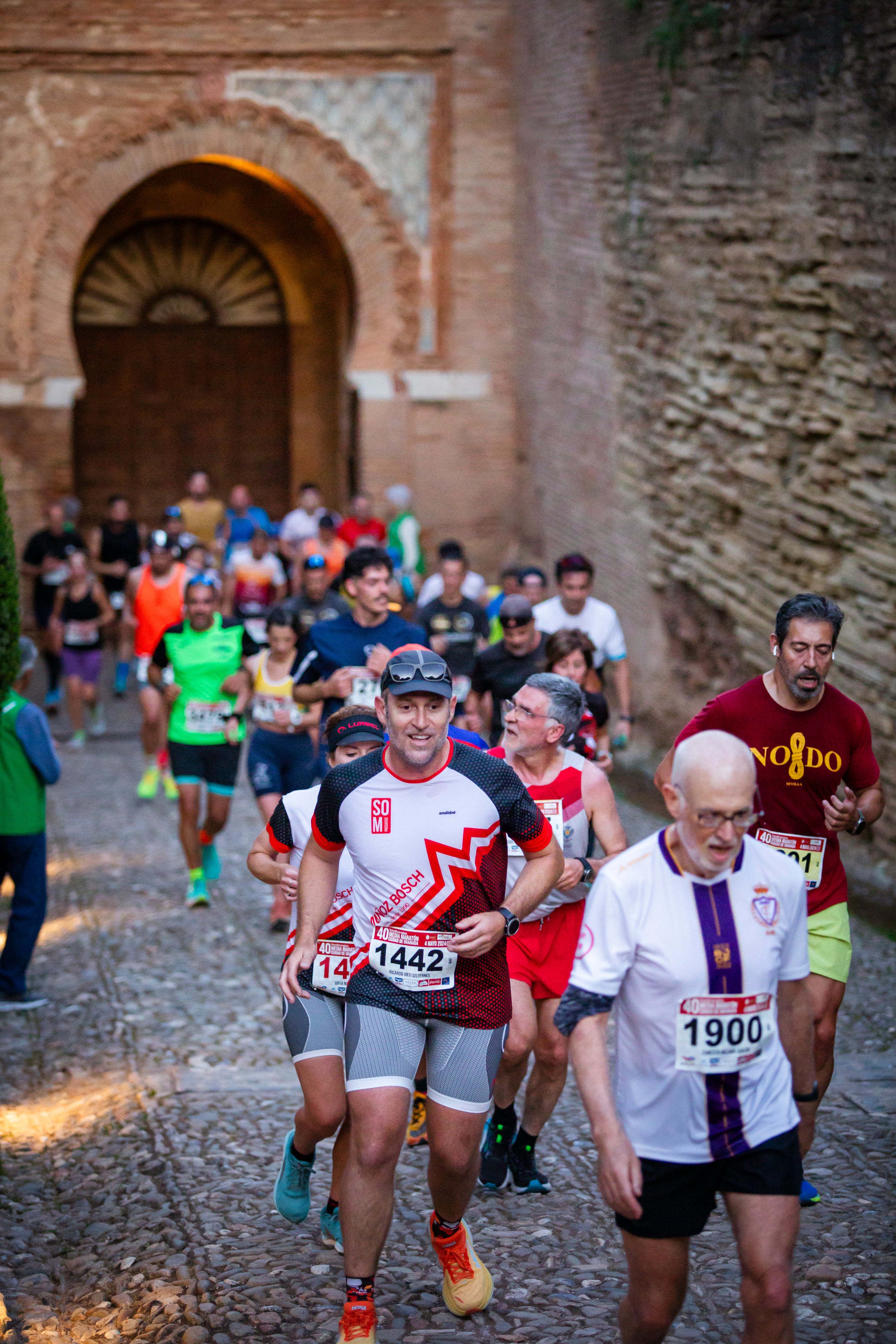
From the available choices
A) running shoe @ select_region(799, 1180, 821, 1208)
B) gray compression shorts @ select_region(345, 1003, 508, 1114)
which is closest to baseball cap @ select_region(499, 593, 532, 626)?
running shoe @ select_region(799, 1180, 821, 1208)

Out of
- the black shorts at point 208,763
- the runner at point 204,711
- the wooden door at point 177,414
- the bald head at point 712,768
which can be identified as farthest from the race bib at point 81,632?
the bald head at point 712,768

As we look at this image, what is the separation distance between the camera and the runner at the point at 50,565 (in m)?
14.9

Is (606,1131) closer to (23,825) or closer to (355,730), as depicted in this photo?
(355,730)

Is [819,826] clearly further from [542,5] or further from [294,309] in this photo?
[294,309]

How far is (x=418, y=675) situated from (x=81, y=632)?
9.47 metres

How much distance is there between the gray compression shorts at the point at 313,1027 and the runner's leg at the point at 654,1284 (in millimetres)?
1333

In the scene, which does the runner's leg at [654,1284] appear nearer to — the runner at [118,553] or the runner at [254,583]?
the runner at [254,583]

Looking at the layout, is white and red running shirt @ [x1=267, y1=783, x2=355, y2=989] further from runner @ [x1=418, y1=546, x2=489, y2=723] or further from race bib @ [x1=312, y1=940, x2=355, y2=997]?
runner @ [x1=418, y1=546, x2=489, y2=723]

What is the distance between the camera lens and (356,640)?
7391 mm

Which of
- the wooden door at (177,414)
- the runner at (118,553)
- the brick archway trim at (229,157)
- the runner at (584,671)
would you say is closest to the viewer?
the runner at (584,671)

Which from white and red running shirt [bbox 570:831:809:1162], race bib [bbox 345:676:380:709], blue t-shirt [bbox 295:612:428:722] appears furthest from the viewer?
blue t-shirt [bbox 295:612:428:722]

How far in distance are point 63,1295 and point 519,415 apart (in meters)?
14.2

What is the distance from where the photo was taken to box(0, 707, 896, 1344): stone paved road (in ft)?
14.8

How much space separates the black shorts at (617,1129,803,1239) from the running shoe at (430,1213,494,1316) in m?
1.08
